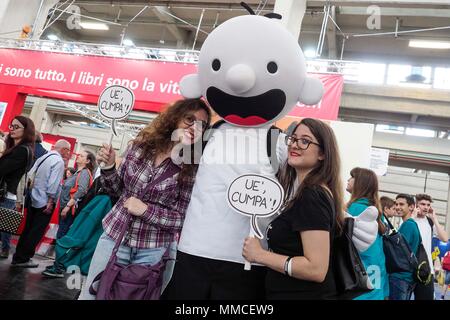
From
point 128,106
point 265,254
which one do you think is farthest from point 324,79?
point 265,254

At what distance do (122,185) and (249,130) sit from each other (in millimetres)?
590

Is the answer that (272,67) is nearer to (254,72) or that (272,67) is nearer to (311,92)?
(254,72)

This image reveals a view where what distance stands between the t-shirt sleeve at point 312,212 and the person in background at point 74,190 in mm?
2809

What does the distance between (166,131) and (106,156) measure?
0.92ft

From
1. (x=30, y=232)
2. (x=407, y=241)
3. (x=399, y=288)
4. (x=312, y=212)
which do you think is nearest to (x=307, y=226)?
(x=312, y=212)

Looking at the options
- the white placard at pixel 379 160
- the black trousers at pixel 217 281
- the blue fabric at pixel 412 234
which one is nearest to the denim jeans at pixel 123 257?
the black trousers at pixel 217 281

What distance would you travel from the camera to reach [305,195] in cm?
121

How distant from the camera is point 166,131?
59.4 inches

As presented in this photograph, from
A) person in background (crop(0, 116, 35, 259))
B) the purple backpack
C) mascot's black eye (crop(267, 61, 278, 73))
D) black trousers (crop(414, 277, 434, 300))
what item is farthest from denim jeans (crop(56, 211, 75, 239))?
black trousers (crop(414, 277, 434, 300))

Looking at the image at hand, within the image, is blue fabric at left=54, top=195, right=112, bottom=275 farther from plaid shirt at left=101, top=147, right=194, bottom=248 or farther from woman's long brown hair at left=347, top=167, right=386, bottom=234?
woman's long brown hair at left=347, top=167, right=386, bottom=234

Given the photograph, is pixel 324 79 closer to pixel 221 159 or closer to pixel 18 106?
pixel 221 159

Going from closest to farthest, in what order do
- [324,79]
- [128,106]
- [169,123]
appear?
[169,123], [128,106], [324,79]

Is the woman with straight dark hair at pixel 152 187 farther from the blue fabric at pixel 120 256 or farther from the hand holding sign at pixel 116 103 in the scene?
the hand holding sign at pixel 116 103
